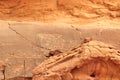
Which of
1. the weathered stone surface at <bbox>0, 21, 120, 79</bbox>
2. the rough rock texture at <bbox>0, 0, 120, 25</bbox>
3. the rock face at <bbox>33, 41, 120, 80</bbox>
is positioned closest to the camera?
the rock face at <bbox>33, 41, 120, 80</bbox>

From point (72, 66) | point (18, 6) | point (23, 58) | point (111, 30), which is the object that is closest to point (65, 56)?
point (72, 66)

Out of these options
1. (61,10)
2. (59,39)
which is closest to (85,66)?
(59,39)

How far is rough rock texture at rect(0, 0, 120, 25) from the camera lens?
6.57 m

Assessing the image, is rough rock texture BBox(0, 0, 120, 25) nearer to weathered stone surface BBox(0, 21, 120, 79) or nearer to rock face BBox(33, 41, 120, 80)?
weathered stone surface BBox(0, 21, 120, 79)

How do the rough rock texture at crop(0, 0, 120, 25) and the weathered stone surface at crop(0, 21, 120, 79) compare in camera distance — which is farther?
the rough rock texture at crop(0, 0, 120, 25)

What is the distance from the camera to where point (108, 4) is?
6.79m

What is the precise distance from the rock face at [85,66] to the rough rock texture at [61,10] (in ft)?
5.19

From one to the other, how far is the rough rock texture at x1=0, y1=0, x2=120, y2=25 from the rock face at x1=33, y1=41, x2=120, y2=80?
158 centimetres

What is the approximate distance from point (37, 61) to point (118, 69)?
37.2 inches

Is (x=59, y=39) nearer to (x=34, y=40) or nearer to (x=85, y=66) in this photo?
(x=34, y=40)

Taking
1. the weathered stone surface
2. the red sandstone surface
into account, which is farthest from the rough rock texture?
the weathered stone surface

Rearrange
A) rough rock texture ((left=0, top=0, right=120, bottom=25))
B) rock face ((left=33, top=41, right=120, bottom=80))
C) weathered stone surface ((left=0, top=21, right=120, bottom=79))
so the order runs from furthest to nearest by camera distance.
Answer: rough rock texture ((left=0, top=0, right=120, bottom=25)), weathered stone surface ((left=0, top=21, right=120, bottom=79)), rock face ((left=33, top=41, right=120, bottom=80))

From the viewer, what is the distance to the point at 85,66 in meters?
4.99

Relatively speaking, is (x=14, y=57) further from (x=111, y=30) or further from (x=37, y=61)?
(x=111, y=30)
